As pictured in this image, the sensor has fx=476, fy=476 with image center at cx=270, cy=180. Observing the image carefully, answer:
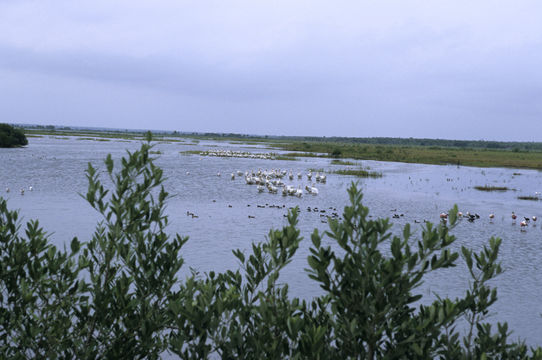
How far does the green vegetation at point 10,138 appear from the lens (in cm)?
8125

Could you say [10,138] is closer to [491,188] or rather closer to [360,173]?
[360,173]

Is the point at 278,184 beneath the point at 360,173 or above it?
beneath

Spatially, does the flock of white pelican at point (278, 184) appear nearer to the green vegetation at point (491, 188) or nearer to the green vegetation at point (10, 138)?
the green vegetation at point (491, 188)

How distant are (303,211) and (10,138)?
69.7 m

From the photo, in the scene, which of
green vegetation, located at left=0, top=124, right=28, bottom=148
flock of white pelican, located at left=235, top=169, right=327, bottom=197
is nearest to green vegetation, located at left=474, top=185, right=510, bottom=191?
flock of white pelican, located at left=235, top=169, right=327, bottom=197

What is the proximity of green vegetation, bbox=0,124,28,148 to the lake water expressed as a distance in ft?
90.8

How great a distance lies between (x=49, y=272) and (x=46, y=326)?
0.82 metres

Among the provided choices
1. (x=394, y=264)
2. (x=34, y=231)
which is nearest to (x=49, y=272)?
(x=34, y=231)

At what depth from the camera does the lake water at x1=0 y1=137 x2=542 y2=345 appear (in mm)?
18188

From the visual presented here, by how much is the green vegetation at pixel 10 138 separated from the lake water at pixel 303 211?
2769 cm

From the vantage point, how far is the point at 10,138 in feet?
270

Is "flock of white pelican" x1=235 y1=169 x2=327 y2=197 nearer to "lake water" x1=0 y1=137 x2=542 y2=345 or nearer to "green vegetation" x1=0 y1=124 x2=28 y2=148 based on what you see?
"lake water" x1=0 y1=137 x2=542 y2=345

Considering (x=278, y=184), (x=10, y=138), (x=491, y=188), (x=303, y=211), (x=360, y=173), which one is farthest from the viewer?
(x=10, y=138)

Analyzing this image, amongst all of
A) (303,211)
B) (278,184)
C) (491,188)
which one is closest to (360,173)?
(491,188)
